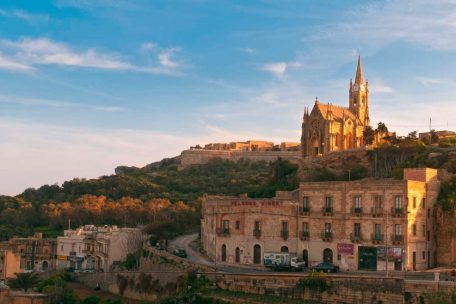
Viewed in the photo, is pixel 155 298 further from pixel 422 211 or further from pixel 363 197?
pixel 422 211

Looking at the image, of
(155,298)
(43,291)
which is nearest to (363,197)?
(155,298)

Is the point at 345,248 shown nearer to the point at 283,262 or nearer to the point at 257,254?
the point at 283,262

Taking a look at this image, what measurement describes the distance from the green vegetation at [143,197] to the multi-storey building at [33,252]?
1015cm

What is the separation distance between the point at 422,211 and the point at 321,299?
1274cm

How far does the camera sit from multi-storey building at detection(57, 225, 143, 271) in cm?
7325

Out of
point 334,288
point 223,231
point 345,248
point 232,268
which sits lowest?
point 334,288

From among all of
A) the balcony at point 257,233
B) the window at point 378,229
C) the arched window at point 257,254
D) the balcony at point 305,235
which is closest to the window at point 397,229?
the window at point 378,229

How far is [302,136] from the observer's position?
330ft

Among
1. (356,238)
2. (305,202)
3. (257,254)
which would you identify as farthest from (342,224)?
(257,254)

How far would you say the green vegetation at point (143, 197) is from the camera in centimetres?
8319

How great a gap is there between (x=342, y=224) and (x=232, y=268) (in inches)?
353

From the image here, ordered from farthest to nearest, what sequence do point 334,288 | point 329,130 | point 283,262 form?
1. point 329,130
2. point 283,262
3. point 334,288

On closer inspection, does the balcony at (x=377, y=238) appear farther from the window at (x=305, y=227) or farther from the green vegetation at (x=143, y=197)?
the green vegetation at (x=143, y=197)

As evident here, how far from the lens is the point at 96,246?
7650cm
